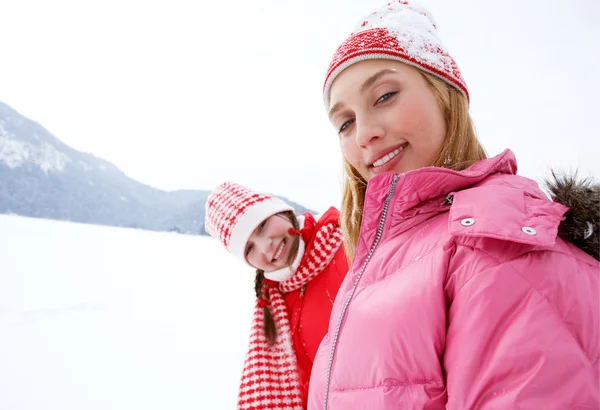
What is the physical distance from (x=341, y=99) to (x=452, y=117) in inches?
13.1

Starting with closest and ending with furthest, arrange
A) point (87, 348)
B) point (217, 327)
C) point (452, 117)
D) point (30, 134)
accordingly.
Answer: point (452, 117)
point (87, 348)
point (217, 327)
point (30, 134)

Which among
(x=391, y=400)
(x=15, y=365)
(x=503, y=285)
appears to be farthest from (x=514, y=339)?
(x=15, y=365)

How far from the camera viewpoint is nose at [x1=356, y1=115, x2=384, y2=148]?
0.91 meters

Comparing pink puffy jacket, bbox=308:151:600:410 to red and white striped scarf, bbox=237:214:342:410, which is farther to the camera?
red and white striped scarf, bbox=237:214:342:410

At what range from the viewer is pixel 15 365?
246cm

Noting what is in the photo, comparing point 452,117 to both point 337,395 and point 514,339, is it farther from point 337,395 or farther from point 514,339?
point 337,395

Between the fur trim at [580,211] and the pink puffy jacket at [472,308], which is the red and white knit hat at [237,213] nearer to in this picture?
the pink puffy jacket at [472,308]

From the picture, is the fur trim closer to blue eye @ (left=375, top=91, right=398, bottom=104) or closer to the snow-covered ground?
blue eye @ (left=375, top=91, right=398, bottom=104)

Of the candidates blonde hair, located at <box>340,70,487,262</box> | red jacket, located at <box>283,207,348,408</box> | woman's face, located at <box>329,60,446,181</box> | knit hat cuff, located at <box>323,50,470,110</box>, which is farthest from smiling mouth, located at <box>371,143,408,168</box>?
red jacket, located at <box>283,207,348,408</box>

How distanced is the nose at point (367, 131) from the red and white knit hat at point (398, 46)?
0.69 ft

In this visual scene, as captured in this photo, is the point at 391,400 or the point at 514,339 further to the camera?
the point at 391,400

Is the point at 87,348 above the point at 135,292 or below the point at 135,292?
below

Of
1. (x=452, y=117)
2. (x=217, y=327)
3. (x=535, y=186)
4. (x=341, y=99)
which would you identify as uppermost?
(x=341, y=99)

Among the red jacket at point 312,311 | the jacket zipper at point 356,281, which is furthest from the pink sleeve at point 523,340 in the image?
the red jacket at point 312,311
